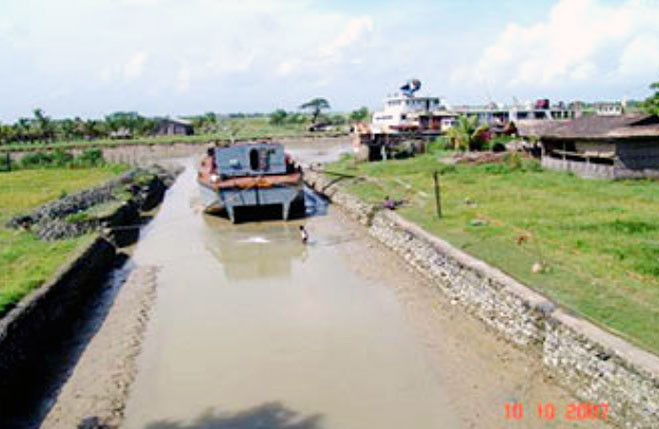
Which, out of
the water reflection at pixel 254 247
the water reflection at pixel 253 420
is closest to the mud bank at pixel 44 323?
the water reflection at pixel 253 420

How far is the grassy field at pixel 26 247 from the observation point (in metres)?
11.6

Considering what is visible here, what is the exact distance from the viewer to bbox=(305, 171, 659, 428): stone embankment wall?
6.90 m

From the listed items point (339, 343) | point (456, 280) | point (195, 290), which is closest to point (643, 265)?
point (456, 280)

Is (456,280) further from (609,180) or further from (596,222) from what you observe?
(609,180)

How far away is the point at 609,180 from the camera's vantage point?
20.2 m

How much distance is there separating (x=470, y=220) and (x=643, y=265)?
18.9 feet

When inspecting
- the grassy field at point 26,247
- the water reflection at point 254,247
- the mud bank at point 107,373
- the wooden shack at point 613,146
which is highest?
the wooden shack at point 613,146

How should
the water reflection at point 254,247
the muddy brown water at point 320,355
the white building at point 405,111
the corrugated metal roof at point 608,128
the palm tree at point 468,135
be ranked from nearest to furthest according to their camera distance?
the muddy brown water at point 320,355
the water reflection at point 254,247
the corrugated metal roof at point 608,128
the palm tree at point 468,135
the white building at point 405,111

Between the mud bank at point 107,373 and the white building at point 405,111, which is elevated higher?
the white building at point 405,111
